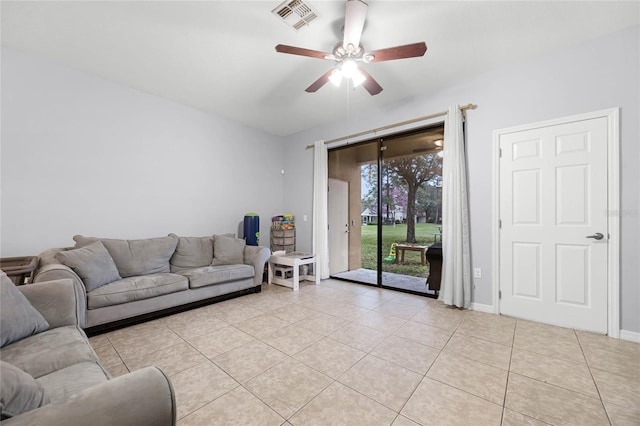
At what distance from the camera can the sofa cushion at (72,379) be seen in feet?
3.62

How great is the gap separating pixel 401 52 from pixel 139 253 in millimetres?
3707

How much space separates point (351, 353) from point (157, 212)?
132 inches

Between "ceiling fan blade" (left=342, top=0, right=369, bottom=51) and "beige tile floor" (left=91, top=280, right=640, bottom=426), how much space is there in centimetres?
275

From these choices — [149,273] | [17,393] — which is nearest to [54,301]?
[17,393]

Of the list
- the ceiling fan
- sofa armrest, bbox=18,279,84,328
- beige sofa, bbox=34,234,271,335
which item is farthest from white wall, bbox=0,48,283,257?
the ceiling fan

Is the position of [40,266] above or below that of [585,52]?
below

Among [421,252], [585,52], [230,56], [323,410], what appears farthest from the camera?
[421,252]

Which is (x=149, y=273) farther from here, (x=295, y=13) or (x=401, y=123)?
(x=401, y=123)

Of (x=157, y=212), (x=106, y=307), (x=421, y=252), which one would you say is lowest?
(x=106, y=307)

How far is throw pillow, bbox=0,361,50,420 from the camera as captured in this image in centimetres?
70

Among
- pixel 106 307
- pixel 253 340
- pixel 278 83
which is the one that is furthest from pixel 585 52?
pixel 106 307

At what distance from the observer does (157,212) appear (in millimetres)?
3842

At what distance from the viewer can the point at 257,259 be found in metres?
3.95

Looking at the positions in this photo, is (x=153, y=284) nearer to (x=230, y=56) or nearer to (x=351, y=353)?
(x=351, y=353)
